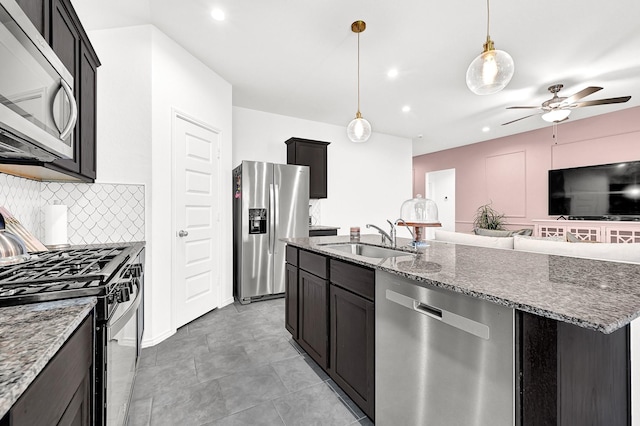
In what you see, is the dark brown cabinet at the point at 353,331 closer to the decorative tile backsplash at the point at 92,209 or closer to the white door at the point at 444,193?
the decorative tile backsplash at the point at 92,209

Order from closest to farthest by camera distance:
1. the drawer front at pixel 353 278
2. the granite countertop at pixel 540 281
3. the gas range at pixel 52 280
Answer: the granite countertop at pixel 540 281 < the gas range at pixel 52 280 < the drawer front at pixel 353 278

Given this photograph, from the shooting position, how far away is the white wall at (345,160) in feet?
14.8

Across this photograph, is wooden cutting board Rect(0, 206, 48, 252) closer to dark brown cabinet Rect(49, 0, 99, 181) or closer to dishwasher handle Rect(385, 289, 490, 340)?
dark brown cabinet Rect(49, 0, 99, 181)

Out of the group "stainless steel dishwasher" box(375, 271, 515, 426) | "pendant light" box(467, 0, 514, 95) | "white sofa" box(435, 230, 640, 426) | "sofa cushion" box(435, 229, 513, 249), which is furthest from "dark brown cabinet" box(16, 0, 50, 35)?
"sofa cushion" box(435, 229, 513, 249)

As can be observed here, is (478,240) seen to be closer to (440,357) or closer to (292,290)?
(292,290)

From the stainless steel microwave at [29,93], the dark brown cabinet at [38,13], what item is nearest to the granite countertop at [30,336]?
the stainless steel microwave at [29,93]

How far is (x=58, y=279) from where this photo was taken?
3.30 feet

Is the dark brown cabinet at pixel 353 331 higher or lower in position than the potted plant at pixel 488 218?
lower

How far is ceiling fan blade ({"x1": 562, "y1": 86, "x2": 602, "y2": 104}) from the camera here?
3.12m

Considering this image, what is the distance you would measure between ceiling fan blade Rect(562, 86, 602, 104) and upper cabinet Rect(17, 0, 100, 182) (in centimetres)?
470

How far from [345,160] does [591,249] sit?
405 centimetres

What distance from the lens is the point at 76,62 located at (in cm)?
174

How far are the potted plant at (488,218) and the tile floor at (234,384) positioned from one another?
5568 millimetres

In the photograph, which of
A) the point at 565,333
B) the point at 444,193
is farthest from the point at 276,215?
the point at 444,193
